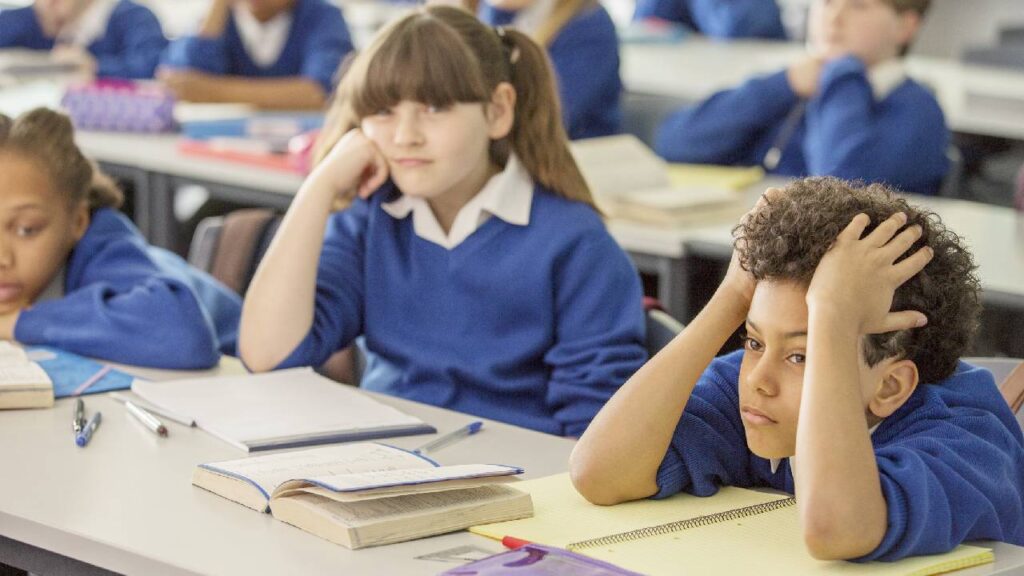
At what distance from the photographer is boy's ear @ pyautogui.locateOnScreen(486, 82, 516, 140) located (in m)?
2.18

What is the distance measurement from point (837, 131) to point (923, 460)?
2089mm

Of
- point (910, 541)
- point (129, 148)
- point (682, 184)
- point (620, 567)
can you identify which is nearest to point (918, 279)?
point (910, 541)

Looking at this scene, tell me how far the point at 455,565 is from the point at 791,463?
359 millimetres

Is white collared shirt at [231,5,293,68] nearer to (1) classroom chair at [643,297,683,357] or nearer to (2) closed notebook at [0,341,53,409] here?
(1) classroom chair at [643,297,683,357]

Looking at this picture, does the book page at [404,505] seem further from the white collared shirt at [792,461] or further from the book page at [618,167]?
the book page at [618,167]

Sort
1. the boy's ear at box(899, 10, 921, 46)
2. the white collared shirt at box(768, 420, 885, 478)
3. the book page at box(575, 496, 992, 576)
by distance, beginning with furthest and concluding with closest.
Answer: the boy's ear at box(899, 10, 921, 46)
the white collared shirt at box(768, 420, 885, 478)
the book page at box(575, 496, 992, 576)

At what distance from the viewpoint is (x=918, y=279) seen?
1.37 metres

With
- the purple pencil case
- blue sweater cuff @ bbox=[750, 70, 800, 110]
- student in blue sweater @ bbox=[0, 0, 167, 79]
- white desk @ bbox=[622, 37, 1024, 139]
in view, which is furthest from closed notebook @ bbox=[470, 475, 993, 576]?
student in blue sweater @ bbox=[0, 0, 167, 79]

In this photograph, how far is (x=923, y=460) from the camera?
1.36 meters

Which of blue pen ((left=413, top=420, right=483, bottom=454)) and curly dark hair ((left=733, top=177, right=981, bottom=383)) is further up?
curly dark hair ((left=733, top=177, right=981, bottom=383))

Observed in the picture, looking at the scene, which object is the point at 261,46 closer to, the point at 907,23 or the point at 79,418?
the point at 907,23

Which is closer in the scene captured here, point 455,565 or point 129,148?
point 455,565

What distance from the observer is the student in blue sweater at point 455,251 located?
2.08 m

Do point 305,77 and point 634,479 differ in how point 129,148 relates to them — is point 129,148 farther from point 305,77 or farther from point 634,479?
point 634,479
